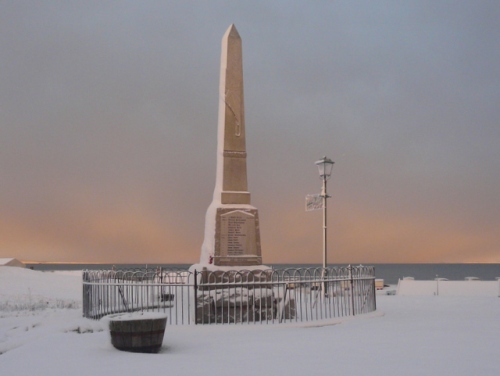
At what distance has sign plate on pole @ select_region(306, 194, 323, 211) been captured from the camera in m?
17.6

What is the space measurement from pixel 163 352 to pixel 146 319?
2.03ft

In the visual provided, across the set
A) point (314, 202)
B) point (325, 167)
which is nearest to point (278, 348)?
point (314, 202)

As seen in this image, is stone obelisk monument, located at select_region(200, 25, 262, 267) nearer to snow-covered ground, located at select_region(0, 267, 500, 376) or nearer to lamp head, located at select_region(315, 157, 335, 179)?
snow-covered ground, located at select_region(0, 267, 500, 376)

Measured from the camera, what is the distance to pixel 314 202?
58.1ft

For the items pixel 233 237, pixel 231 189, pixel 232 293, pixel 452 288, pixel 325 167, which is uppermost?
pixel 325 167

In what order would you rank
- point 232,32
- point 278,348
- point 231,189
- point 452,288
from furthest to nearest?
point 452,288, point 232,32, point 231,189, point 278,348

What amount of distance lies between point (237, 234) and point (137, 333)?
5034mm

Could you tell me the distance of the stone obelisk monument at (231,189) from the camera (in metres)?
12.4

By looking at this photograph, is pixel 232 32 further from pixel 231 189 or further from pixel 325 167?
pixel 325 167

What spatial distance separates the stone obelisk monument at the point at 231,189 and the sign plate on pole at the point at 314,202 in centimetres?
513

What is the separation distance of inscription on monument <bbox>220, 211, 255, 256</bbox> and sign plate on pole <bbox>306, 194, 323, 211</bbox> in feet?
17.7

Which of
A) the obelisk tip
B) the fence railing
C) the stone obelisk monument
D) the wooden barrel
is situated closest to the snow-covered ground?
the wooden barrel

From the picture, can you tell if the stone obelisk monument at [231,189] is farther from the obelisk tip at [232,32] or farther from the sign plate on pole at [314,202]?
the sign plate on pole at [314,202]

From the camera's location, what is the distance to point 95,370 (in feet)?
21.6
